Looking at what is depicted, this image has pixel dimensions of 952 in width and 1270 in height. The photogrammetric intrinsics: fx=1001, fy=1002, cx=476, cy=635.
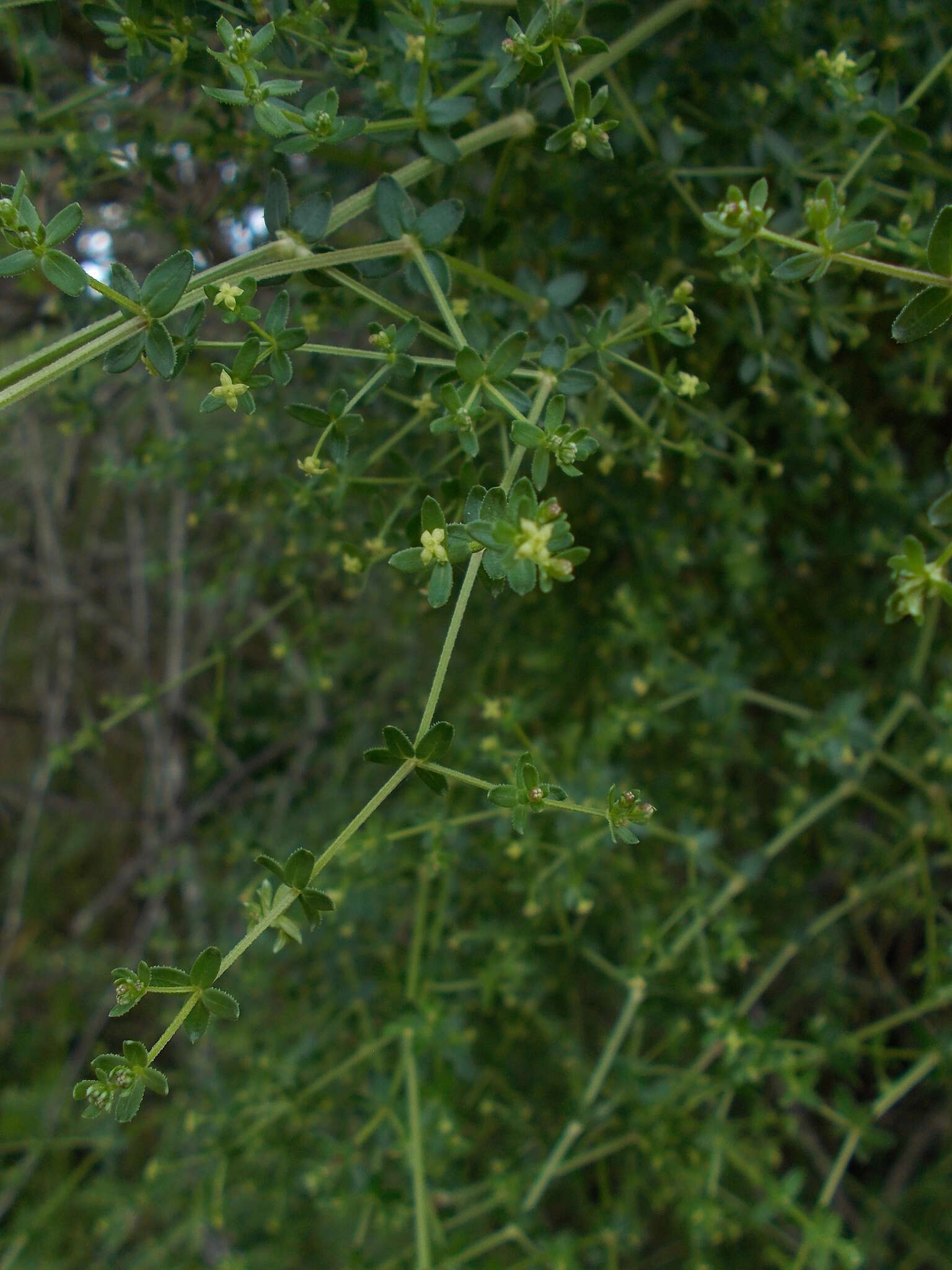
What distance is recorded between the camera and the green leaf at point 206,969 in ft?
2.01

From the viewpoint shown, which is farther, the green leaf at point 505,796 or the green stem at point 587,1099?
the green stem at point 587,1099

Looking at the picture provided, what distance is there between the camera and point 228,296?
0.65 metres

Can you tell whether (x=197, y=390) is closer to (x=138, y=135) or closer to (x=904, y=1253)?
(x=138, y=135)

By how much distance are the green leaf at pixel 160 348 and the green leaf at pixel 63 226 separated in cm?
7

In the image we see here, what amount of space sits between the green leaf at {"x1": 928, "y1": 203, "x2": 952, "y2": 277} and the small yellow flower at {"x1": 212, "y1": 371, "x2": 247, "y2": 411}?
44 centimetres

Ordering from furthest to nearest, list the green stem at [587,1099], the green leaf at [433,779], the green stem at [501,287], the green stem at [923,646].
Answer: the green stem at [923,646] < the green stem at [587,1099] < the green stem at [501,287] < the green leaf at [433,779]

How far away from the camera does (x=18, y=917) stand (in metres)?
2.05

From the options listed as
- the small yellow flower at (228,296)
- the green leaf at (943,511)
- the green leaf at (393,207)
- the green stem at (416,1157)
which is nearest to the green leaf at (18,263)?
the small yellow flower at (228,296)

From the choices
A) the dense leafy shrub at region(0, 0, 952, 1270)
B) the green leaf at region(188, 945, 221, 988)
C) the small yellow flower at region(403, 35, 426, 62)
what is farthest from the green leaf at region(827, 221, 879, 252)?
the green leaf at region(188, 945, 221, 988)

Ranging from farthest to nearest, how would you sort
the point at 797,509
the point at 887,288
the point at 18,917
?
the point at 18,917 → the point at 797,509 → the point at 887,288

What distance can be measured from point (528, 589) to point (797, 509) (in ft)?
2.80

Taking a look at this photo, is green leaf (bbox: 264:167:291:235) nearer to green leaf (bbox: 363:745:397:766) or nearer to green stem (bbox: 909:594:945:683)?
green leaf (bbox: 363:745:397:766)

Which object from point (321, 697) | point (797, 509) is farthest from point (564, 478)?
point (321, 697)

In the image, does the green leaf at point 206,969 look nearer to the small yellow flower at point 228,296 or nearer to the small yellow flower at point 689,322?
the small yellow flower at point 228,296
